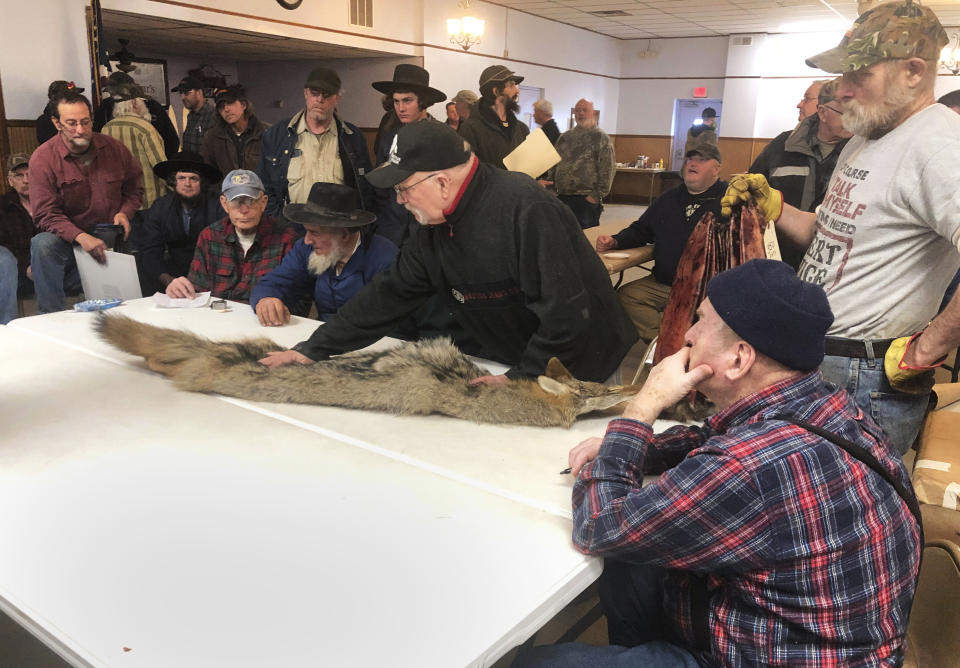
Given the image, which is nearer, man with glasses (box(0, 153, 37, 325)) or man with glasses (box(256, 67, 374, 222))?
man with glasses (box(256, 67, 374, 222))

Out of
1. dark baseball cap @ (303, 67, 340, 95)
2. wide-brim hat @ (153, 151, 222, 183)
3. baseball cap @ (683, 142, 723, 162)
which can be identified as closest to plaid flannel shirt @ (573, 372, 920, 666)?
baseball cap @ (683, 142, 723, 162)

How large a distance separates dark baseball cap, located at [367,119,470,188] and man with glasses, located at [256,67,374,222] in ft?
6.93

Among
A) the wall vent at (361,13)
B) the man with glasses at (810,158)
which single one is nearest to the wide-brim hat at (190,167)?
the man with glasses at (810,158)

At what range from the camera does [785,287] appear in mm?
1149

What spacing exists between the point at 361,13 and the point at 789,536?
9.04 metres

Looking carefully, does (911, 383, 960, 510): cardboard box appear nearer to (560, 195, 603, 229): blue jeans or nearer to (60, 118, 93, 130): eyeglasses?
(60, 118, 93, 130): eyeglasses

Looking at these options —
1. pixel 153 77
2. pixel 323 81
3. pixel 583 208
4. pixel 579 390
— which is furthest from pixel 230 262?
pixel 153 77

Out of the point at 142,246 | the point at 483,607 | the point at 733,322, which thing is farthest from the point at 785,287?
the point at 142,246

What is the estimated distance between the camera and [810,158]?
131 inches

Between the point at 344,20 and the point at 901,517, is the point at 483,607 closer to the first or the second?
the point at 901,517

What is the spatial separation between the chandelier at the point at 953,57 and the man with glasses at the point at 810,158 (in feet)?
31.3

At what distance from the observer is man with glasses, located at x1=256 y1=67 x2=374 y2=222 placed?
13.3 ft

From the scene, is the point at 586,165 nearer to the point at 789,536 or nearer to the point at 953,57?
the point at 789,536

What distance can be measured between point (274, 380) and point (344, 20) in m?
7.85
